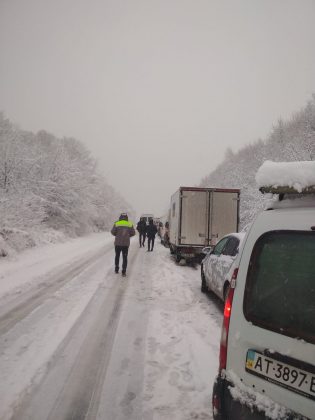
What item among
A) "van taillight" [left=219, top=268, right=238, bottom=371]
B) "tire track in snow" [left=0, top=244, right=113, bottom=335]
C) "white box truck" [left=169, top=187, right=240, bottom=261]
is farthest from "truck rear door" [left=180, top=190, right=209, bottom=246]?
"van taillight" [left=219, top=268, right=238, bottom=371]

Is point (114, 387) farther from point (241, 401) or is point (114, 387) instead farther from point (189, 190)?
point (189, 190)

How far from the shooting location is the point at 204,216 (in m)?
11.8

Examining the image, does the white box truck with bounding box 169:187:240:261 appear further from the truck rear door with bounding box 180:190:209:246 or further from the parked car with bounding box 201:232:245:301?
the parked car with bounding box 201:232:245:301

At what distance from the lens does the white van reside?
1.78m

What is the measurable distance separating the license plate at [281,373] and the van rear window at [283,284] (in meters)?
0.20

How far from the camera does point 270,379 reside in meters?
1.90

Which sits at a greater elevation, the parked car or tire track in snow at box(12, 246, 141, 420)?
the parked car

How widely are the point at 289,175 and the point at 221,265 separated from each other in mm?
4502

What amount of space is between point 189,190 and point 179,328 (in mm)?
7372

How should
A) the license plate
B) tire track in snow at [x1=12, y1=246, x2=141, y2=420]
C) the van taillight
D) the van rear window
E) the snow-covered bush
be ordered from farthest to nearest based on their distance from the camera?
1. the snow-covered bush
2. tire track in snow at [x1=12, y1=246, x2=141, y2=420]
3. the van taillight
4. the van rear window
5. the license plate

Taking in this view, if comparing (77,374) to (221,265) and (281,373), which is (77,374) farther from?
(221,265)

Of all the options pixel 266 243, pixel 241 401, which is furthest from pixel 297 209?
pixel 241 401

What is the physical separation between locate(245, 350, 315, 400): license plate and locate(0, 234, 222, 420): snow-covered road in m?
1.19

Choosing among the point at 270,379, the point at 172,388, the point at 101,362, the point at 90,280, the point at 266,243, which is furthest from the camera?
the point at 90,280
